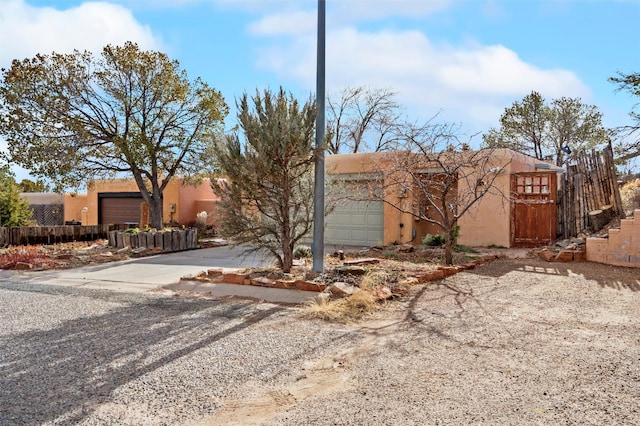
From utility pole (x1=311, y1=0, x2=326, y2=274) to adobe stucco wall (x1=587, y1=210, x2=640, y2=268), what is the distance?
18.6 feet

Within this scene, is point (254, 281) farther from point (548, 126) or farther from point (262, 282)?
point (548, 126)

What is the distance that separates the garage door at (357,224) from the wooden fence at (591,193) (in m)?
5.09

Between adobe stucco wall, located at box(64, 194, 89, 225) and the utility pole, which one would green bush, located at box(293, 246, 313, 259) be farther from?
adobe stucco wall, located at box(64, 194, 89, 225)

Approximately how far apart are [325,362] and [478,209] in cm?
983

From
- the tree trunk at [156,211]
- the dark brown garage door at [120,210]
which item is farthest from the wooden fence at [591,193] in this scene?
the dark brown garage door at [120,210]

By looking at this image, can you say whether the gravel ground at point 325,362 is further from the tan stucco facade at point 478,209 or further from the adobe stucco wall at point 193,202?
the adobe stucco wall at point 193,202

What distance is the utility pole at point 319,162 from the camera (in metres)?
7.56

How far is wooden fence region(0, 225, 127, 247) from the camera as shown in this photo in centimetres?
1502

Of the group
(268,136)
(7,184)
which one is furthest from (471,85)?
(7,184)

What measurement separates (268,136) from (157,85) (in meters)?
9.47

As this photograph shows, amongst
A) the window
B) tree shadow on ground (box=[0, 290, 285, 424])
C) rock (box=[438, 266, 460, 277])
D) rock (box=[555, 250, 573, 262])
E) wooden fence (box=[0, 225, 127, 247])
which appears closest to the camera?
tree shadow on ground (box=[0, 290, 285, 424])

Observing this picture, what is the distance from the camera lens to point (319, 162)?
25.0ft

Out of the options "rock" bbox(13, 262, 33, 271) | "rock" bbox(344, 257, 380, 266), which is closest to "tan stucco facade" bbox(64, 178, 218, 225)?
"rock" bbox(13, 262, 33, 271)

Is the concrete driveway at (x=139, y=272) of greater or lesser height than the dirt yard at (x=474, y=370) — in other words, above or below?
above
